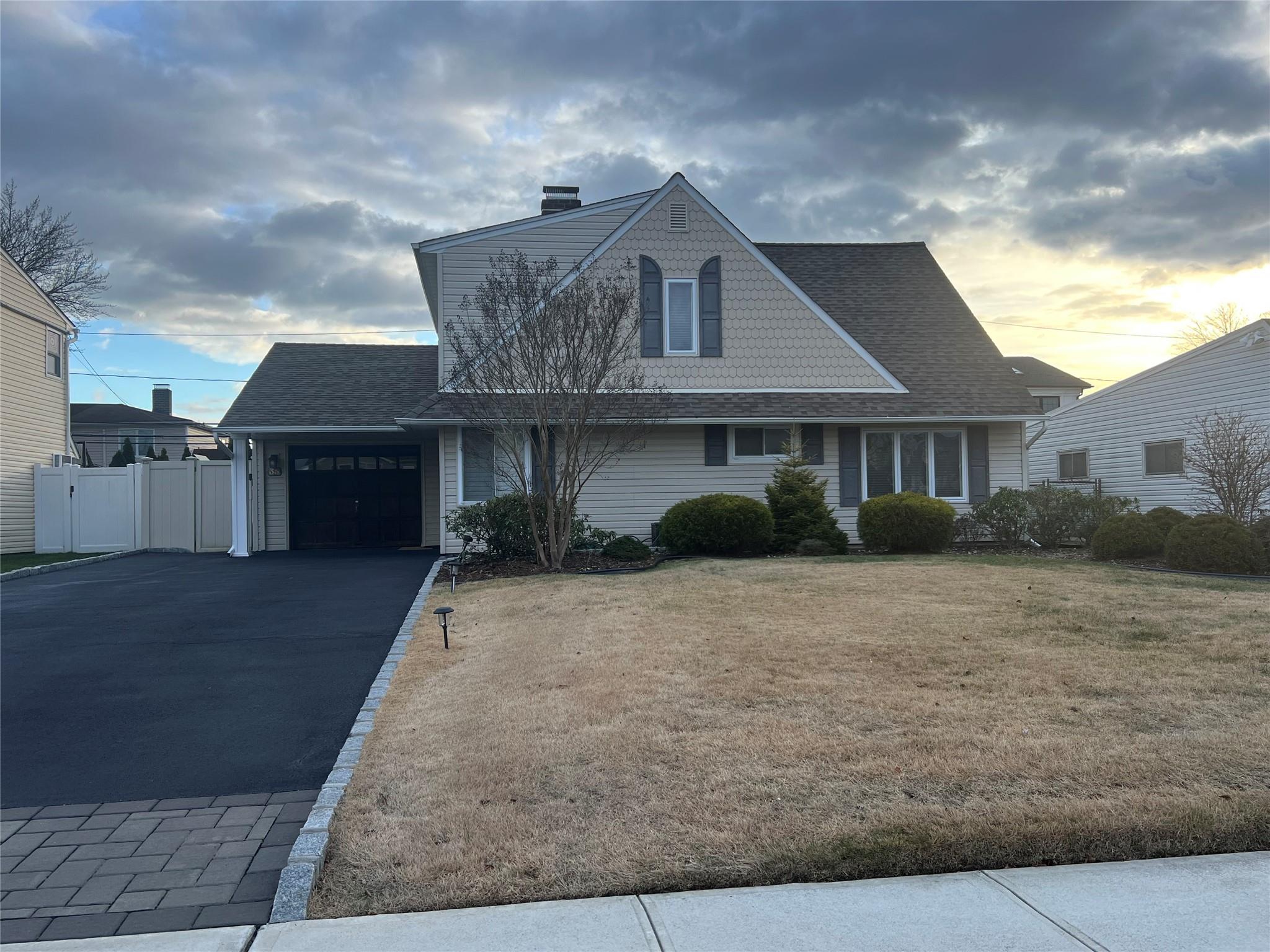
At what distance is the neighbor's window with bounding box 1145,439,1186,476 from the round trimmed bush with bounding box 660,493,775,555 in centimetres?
1205

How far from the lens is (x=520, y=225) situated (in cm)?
1819

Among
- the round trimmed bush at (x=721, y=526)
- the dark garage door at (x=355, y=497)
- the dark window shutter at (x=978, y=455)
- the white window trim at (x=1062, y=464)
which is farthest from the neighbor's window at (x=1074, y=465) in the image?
the dark garage door at (x=355, y=497)

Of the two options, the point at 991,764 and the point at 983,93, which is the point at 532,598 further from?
the point at 983,93

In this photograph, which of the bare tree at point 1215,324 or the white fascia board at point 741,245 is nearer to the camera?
the white fascia board at point 741,245

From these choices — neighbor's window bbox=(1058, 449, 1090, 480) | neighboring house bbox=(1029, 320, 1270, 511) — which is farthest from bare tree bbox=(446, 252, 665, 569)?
neighbor's window bbox=(1058, 449, 1090, 480)

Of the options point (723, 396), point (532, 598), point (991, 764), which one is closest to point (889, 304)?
point (723, 396)

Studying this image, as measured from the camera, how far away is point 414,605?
1144 centimetres

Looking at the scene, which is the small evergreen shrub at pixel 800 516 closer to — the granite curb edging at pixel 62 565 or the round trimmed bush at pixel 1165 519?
the round trimmed bush at pixel 1165 519

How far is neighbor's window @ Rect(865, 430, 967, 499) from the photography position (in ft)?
59.5

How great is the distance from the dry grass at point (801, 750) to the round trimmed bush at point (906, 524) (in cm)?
590

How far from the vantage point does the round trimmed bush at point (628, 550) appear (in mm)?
15375

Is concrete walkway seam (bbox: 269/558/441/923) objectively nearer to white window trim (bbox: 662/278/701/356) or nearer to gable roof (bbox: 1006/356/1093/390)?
white window trim (bbox: 662/278/701/356)

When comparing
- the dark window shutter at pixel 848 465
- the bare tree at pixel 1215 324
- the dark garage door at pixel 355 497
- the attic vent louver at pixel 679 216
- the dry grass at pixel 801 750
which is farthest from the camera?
the bare tree at pixel 1215 324

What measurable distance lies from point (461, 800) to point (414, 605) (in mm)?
6938
